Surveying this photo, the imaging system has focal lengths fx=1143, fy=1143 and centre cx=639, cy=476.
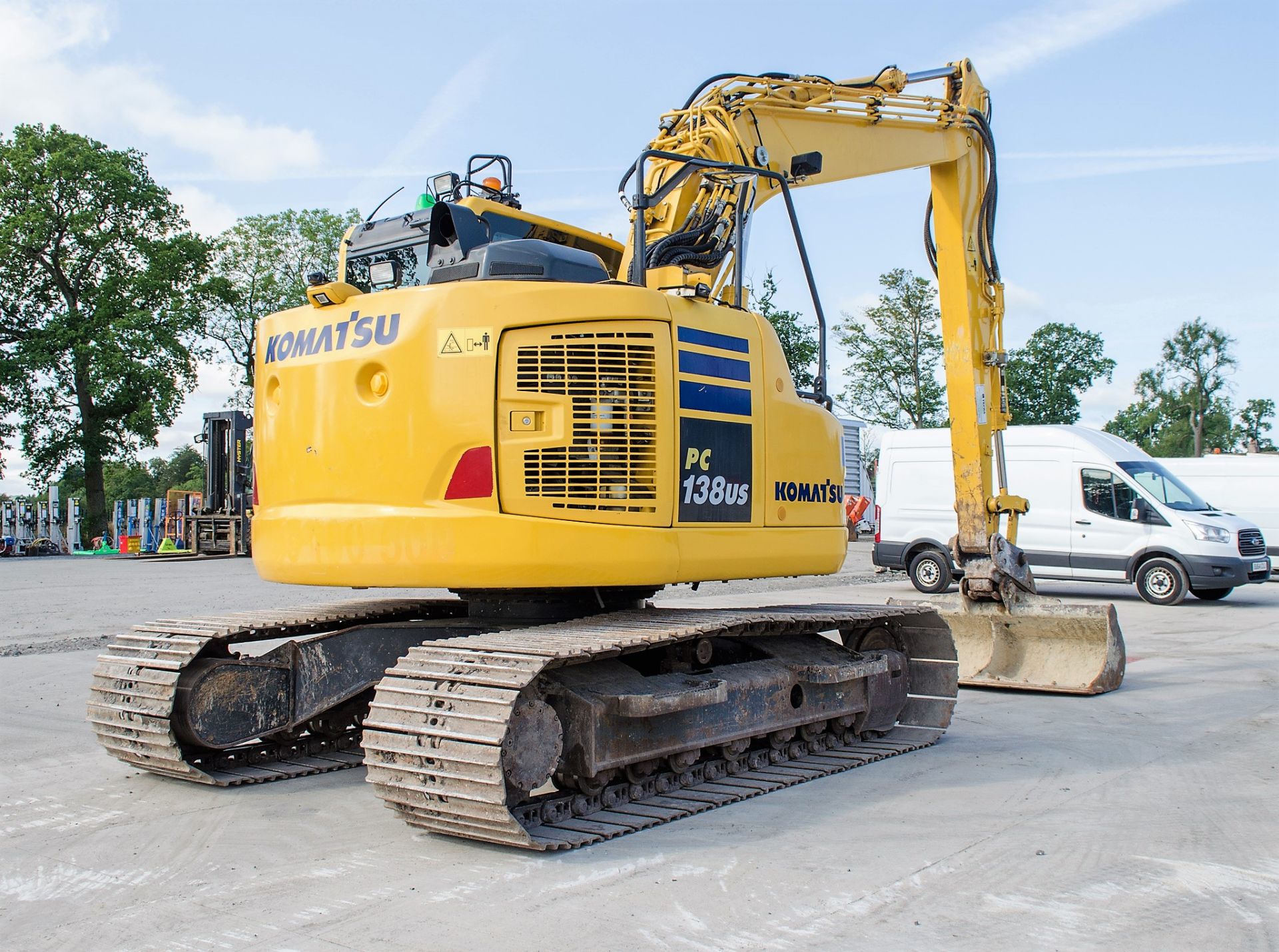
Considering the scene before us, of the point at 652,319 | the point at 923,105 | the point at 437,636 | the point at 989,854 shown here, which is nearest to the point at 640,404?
the point at 652,319

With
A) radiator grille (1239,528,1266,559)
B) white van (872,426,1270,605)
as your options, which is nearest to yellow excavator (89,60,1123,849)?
white van (872,426,1270,605)

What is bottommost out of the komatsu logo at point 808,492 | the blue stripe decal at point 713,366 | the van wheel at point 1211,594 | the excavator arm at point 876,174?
the van wheel at point 1211,594

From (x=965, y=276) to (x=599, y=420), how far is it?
5.11 m

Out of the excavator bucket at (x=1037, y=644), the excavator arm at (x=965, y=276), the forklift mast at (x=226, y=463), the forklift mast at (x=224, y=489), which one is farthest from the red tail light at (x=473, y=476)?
the forklift mast at (x=226, y=463)

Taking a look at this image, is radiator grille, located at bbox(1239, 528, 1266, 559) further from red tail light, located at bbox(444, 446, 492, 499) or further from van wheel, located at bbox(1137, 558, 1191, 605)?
red tail light, located at bbox(444, 446, 492, 499)

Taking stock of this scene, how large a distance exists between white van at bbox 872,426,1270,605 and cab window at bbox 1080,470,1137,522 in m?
0.01

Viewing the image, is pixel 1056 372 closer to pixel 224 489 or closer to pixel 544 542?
pixel 224 489

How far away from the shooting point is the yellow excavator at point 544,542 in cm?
501

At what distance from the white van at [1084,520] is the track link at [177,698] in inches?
462

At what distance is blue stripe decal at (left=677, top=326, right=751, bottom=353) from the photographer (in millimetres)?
5645

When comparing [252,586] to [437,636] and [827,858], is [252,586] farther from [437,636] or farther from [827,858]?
[827,858]

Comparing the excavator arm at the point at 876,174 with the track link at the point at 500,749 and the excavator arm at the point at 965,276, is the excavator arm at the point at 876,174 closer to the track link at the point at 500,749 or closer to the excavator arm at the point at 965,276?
the excavator arm at the point at 965,276

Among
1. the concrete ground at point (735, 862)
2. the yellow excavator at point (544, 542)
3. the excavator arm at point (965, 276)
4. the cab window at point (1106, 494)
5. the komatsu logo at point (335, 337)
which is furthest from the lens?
the cab window at point (1106, 494)

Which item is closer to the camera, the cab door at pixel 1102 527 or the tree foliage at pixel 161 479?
the cab door at pixel 1102 527
